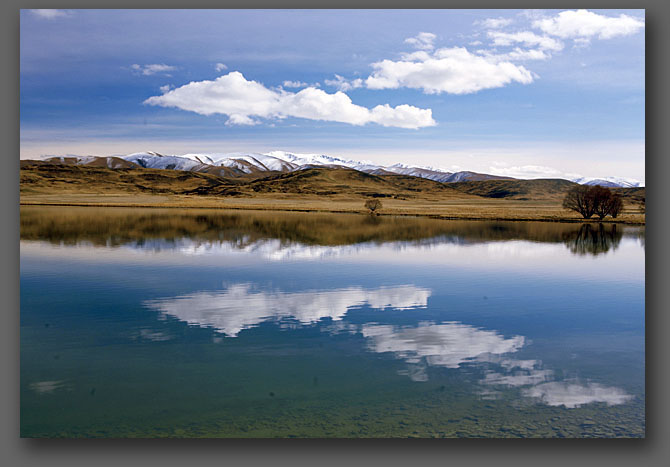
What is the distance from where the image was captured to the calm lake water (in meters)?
8.63

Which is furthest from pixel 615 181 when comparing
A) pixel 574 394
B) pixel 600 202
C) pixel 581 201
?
pixel 581 201

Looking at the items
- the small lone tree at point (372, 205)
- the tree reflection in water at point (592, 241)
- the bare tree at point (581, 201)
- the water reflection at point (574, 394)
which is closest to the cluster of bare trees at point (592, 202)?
the bare tree at point (581, 201)

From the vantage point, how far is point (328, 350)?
452 inches

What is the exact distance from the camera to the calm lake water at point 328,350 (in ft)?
28.3

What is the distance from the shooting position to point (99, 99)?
15555 mm

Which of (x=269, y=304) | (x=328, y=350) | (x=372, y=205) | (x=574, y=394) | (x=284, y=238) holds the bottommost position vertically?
(x=574, y=394)

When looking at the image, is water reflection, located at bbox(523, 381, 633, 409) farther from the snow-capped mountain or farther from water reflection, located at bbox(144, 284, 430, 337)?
the snow-capped mountain

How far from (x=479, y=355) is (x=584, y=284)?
10.5m

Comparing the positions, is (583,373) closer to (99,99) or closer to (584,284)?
(584,284)

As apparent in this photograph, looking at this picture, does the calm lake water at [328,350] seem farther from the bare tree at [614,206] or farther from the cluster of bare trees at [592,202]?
the bare tree at [614,206]

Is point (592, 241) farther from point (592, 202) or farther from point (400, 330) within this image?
point (400, 330)

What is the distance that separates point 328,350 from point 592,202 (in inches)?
2222

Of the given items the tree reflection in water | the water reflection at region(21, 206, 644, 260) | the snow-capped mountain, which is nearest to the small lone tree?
the water reflection at region(21, 206, 644, 260)

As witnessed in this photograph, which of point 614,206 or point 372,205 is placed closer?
point 614,206
